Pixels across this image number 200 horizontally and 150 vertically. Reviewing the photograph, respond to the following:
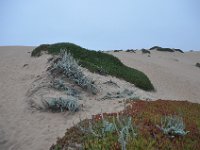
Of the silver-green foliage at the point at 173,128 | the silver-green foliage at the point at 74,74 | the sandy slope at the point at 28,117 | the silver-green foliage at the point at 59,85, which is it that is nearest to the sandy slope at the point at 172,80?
the silver-green foliage at the point at 74,74

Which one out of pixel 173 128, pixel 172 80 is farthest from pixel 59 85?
pixel 172 80

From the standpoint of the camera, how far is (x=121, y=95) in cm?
1536

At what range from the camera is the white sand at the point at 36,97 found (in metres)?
11.0

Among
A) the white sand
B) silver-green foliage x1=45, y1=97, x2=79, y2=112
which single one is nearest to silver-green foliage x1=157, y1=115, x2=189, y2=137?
the white sand

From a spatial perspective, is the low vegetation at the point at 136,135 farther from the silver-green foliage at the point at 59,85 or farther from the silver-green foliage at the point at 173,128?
the silver-green foliage at the point at 59,85

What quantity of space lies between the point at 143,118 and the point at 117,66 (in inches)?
534

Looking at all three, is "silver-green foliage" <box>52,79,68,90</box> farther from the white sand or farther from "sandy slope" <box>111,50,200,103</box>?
"sandy slope" <box>111,50,200,103</box>

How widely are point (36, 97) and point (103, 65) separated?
9.06 m

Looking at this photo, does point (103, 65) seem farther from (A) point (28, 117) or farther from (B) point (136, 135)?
(B) point (136, 135)

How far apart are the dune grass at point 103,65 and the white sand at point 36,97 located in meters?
0.97

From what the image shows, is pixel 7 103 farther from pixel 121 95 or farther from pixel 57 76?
pixel 121 95

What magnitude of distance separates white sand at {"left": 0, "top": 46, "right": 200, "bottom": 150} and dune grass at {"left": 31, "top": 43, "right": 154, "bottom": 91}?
0.97 m

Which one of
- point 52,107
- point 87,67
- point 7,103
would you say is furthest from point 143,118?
point 87,67

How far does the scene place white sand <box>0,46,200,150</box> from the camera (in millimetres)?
10984
